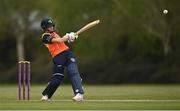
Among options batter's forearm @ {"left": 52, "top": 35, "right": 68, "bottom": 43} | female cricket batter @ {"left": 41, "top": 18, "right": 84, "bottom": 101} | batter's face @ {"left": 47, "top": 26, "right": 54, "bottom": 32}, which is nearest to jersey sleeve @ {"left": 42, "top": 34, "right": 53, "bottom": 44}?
female cricket batter @ {"left": 41, "top": 18, "right": 84, "bottom": 101}

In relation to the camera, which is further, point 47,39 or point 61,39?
point 47,39

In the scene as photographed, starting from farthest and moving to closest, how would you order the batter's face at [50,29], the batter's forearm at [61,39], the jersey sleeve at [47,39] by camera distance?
the batter's face at [50,29] < the jersey sleeve at [47,39] < the batter's forearm at [61,39]

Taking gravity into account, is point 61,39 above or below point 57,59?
above

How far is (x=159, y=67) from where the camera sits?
51844 mm

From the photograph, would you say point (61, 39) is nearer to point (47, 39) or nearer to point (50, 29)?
point (47, 39)

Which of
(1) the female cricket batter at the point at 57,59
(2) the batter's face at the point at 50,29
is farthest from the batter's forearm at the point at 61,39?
(2) the batter's face at the point at 50,29

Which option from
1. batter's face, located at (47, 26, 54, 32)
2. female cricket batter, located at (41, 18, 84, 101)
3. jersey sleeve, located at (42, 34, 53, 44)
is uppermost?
batter's face, located at (47, 26, 54, 32)

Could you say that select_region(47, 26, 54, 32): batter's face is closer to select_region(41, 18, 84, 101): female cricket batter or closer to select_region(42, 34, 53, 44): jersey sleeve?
select_region(41, 18, 84, 101): female cricket batter

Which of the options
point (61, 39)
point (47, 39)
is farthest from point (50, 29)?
point (61, 39)

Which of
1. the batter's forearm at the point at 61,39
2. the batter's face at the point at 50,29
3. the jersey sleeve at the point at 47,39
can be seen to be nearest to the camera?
the batter's forearm at the point at 61,39

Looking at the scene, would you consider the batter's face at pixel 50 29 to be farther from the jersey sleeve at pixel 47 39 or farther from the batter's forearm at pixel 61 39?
the batter's forearm at pixel 61 39

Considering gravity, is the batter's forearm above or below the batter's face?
below

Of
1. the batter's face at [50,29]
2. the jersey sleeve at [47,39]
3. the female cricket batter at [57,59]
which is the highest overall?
the batter's face at [50,29]

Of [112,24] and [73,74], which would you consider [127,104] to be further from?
[112,24]
